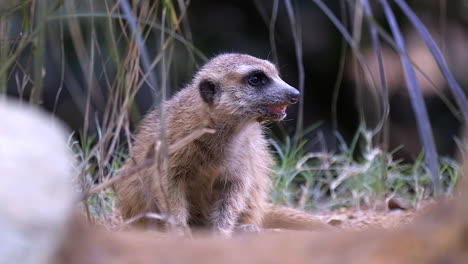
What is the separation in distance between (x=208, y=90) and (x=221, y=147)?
0.30m

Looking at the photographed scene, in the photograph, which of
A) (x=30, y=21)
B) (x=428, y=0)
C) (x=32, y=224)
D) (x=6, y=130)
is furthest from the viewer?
(x=428, y=0)

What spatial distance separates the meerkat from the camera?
3.69m

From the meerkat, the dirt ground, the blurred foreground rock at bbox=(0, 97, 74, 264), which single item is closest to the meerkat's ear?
the meerkat

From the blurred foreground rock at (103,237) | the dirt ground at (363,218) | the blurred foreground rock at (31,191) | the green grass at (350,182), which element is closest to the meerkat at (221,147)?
the dirt ground at (363,218)

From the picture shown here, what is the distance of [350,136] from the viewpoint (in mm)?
7621

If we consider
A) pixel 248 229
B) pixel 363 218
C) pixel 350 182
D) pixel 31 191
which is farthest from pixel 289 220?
pixel 31 191

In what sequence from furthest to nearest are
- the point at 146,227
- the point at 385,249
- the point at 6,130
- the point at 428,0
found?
the point at 428,0
the point at 146,227
the point at 385,249
the point at 6,130

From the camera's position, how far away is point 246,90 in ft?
12.4

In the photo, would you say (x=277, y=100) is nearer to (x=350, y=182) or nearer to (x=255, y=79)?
(x=255, y=79)

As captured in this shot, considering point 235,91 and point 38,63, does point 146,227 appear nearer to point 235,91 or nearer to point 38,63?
point 235,91

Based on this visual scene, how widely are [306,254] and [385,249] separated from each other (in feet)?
0.63

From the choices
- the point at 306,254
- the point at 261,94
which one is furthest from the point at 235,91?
the point at 306,254

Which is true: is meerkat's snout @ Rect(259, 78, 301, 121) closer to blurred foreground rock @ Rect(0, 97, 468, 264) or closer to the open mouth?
the open mouth

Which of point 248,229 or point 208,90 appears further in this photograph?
point 208,90
